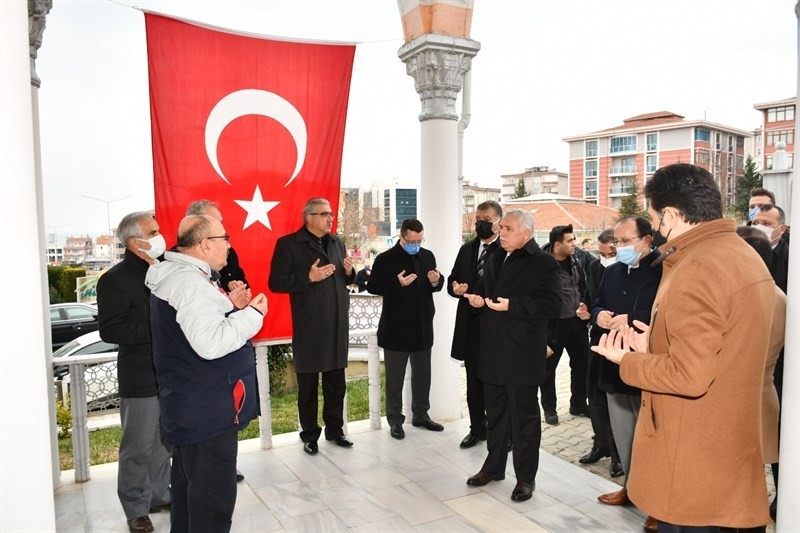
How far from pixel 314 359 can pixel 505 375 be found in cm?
167

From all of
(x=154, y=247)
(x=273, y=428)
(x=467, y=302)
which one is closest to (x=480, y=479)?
(x=467, y=302)

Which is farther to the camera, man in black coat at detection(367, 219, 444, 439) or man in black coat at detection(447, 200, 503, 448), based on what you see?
man in black coat at detection(367, 219, 444, 439)

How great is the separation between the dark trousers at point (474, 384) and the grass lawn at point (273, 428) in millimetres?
2768

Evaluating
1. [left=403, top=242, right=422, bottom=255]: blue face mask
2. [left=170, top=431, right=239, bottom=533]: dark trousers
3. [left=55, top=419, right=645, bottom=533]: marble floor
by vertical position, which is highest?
[left=403, top=242, right=422, bottom=255]: blue face mask

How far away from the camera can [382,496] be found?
423cm

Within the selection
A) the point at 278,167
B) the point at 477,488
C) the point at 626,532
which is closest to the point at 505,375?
the point at 477,488

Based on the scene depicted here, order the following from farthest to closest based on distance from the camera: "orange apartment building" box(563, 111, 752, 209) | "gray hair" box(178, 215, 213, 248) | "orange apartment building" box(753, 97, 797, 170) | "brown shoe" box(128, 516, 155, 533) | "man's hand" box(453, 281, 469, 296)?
"orange apartment building" box(563, 111, 752, 209), "orange apartment building" box(753, 97, 797, 170), "man's hand" box(453, 281, 469, 296), "brown shoe" box(128, 516, 155, 533), "gray hair" box(178, 215, 213, 248)

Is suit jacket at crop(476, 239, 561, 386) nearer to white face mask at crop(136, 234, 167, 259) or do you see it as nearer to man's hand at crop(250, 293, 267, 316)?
man's hand at crop(250, 293, 267, 316)

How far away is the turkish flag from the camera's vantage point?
14.7ft

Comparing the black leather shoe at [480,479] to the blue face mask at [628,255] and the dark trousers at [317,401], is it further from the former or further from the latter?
the blue face mask at [628,255]

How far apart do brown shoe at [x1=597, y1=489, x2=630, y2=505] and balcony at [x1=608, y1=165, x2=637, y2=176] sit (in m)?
54.8

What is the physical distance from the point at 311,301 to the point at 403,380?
49.3 inches

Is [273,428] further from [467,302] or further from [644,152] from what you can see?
[644,152]

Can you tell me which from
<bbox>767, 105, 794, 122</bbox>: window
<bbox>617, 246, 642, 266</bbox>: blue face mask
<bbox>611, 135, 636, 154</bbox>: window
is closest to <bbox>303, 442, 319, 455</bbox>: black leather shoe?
<bbox>617, 246, 642, 266</bbox>: blue face mask
